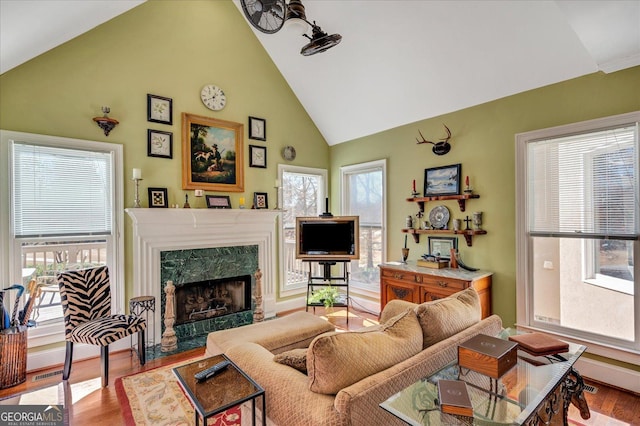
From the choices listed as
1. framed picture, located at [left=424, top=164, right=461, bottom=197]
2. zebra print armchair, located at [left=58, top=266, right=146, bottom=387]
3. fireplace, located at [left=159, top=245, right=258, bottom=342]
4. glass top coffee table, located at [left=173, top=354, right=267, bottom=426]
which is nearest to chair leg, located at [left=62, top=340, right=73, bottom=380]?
zebra print armchair, located at [left=58, top=266, right=146, bottom=387]

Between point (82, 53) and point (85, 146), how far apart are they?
3.13 feet

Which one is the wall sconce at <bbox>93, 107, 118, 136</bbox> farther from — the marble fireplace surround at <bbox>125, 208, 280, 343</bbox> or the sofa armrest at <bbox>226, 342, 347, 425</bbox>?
the sofa armrest at <bbox>226, 342, 347, 425</bbox>

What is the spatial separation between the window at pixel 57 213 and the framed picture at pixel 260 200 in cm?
162

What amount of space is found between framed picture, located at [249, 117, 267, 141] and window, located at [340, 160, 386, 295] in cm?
139

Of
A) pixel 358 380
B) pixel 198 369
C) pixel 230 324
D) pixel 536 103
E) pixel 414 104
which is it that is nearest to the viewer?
pixel 358 380

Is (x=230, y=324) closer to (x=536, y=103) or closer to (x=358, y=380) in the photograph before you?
(x=358, y=380)

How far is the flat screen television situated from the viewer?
14.4 feet

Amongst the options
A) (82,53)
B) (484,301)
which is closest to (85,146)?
(82,53)

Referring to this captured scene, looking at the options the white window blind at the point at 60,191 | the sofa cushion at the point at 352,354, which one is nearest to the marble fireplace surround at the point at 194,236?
the white window blind at the point at 60,191

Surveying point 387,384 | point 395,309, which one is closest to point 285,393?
point 387,384

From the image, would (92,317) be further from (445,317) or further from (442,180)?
(442,180)

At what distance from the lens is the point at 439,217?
12.7 feet

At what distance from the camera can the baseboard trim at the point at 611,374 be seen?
258 cm

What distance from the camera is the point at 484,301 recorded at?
335cm
